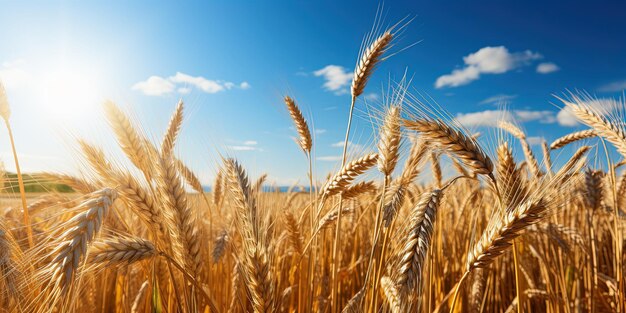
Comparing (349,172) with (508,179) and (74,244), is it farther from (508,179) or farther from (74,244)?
(74,244)

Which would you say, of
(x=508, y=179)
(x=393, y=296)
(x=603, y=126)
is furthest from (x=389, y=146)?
(x=603, y=126)

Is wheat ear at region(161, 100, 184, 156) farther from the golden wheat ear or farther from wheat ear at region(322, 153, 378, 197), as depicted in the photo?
the golden wheat ear

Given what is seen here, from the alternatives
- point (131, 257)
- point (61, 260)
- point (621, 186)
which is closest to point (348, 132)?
point (131, 257)

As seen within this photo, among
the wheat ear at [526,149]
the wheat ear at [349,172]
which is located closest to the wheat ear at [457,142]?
the wheat ear at [349,172]

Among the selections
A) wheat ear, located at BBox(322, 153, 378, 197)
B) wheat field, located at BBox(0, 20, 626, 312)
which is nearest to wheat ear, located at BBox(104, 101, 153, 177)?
wheat field, located at BBox(0, 20, 626, 312)

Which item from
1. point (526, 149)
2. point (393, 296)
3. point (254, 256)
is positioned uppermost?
point (526, 149)

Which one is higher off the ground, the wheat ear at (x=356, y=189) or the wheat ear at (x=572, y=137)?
the wheat ear at (x=572, y=137)

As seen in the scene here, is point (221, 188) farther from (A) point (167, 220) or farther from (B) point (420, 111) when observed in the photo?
(B) point (420, 111)

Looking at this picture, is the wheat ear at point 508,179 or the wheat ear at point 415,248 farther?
the wheat ear at point 508,179

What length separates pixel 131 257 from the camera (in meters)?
1.10

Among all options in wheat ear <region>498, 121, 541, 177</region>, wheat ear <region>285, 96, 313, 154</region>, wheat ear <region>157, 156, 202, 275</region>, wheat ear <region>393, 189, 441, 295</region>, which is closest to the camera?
wheat ear <region>393, 189, 441, 295</region>

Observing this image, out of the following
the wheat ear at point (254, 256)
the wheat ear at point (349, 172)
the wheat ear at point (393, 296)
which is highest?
the wheat ear at point (349, 172)

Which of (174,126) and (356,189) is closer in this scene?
(356,189)

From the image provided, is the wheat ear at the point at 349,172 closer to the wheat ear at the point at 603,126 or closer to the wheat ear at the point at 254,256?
the wheat ear at the point at 254,256
